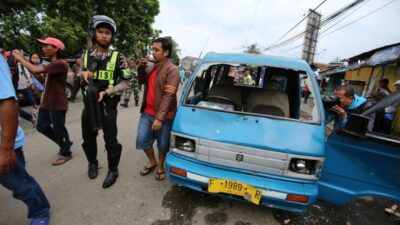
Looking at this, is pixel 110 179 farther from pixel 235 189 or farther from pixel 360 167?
pixel 360 167

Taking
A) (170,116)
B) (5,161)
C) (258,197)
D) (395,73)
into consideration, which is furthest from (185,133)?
(395,73)

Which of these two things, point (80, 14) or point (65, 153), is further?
point (80, 14)

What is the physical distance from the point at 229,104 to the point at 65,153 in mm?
2742

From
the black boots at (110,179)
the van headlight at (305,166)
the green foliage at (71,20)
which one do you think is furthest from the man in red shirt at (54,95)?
the green foliage at (71,20)

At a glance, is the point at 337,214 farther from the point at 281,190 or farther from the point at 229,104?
the point at 229,104

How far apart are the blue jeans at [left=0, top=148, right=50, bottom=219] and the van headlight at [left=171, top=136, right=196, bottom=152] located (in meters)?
1.35

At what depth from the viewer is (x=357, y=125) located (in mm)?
2168

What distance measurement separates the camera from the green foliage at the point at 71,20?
1330cm

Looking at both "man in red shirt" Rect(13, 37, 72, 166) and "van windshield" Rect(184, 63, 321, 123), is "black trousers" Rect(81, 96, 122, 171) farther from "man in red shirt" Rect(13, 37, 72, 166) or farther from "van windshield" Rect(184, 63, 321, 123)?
"van windshield" Rect(184, 63, 321, 123)

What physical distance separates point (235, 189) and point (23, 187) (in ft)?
6.07

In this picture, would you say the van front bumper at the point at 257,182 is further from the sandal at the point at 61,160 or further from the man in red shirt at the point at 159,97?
the sandal at the point at 61,160

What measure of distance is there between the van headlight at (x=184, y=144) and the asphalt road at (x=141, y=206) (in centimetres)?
73

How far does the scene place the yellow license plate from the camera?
233 centimetres

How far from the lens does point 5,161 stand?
5.44ft
